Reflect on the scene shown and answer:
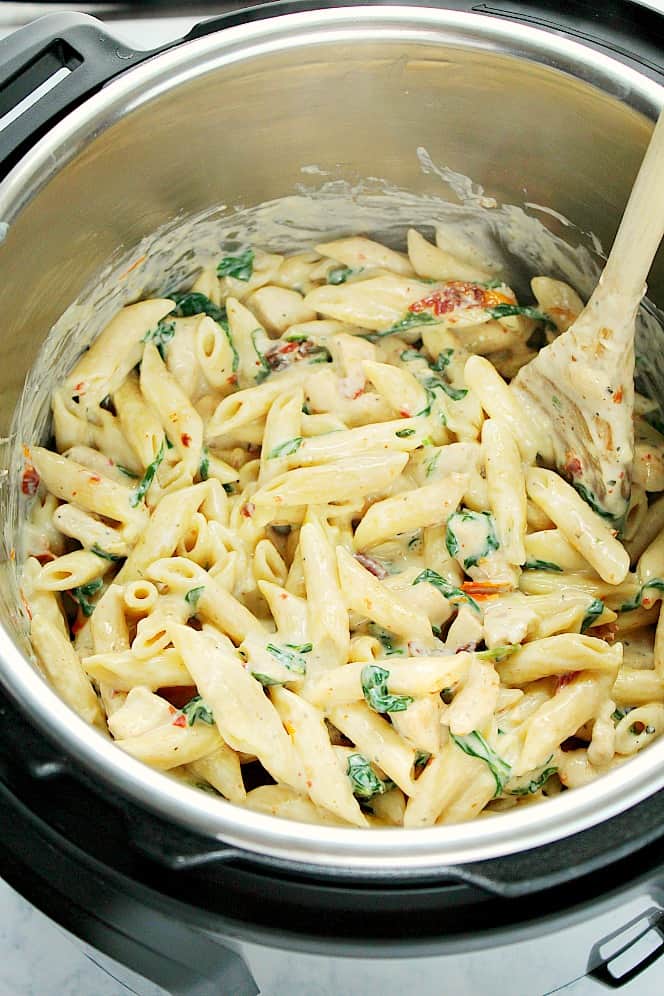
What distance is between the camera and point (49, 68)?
127 centimetres

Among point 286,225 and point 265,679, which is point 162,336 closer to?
point 286,225

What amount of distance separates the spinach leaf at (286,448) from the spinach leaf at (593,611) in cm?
43

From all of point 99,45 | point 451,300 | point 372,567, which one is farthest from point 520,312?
point 99,45

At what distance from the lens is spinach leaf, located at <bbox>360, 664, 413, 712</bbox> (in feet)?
3.73

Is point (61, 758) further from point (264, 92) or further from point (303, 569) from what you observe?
point (264, 92)

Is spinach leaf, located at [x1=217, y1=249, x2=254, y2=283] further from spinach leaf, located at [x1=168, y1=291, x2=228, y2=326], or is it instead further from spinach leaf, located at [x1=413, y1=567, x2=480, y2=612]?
spinach leaf, located at [x1=413, y1=567, x2=480, y2=612]

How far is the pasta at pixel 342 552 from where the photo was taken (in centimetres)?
113

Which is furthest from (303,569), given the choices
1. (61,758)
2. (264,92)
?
(264,92)

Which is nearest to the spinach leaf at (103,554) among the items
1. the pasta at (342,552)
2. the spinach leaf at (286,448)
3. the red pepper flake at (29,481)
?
the pasta at (342,552)

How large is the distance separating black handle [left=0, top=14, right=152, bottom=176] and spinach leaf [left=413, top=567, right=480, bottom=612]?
702mm

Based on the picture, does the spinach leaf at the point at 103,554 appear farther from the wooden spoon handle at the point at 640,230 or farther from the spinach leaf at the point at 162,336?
the wooden spoon handle at the point at 640,230

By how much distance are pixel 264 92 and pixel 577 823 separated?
0.99 m

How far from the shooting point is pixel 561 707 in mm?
1154

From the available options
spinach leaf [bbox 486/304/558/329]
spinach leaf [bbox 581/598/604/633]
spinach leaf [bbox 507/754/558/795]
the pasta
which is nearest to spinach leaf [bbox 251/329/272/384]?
the pasta
